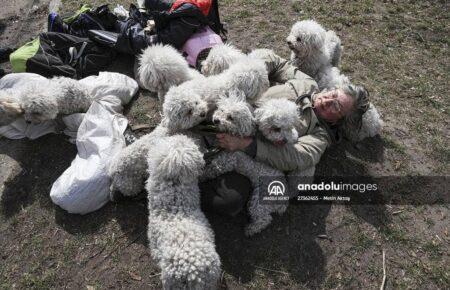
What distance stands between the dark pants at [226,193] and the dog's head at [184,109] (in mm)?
629

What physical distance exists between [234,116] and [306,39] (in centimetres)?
206

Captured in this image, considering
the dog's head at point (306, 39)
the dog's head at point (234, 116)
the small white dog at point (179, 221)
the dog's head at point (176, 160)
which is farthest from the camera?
the dog's head at point (306, 39)

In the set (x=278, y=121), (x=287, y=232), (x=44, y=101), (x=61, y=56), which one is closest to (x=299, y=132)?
(x=278, y=121)

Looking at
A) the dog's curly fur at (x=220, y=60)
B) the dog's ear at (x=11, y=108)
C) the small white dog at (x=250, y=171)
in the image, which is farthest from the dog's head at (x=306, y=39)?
the dog's ear at (x=11, y=108)

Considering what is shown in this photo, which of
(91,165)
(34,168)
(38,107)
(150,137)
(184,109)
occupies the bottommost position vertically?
(34,168)

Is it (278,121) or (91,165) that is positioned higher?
(278,121)

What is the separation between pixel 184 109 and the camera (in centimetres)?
329

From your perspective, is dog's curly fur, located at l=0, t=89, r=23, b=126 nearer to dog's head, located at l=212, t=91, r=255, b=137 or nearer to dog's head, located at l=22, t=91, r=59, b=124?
dog's head, located at l=22, t=91, r=59, b=124

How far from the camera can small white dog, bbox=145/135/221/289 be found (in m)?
2.72

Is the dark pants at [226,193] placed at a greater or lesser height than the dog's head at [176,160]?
lesser

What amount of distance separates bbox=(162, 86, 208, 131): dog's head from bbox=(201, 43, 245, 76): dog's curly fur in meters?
0.68

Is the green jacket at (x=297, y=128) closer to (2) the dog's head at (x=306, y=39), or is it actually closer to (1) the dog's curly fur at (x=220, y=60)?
(2) the dog's head at (x=306, y=39)

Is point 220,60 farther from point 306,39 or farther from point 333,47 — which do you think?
point 333,47

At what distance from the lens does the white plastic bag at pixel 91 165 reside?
3.80 metres
